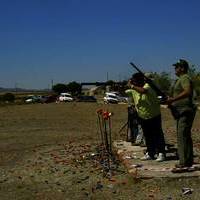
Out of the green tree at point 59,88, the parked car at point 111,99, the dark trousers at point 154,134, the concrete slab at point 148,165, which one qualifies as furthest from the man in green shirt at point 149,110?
the green tree at point 59,88

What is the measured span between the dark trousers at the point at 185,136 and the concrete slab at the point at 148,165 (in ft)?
0.63

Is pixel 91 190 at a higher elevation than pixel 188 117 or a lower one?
lower

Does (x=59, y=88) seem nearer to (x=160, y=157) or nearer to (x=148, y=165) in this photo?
(x=160, y=157)

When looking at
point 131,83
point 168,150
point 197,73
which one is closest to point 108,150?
point 168,150

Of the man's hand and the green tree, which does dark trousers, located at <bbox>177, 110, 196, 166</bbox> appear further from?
the green tree

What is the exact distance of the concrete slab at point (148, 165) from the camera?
31.5ft

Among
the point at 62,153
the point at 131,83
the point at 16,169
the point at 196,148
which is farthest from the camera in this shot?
the point at 62,153

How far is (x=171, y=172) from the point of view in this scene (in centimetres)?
970

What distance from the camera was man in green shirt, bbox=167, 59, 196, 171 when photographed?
32.1 feet

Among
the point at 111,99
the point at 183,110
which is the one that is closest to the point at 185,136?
the point at 183,110

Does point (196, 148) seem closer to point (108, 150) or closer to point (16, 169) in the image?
point (108, 150)

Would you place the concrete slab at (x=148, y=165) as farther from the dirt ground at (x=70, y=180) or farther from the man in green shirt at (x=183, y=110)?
the man in green shirt at (x=183, y=110)

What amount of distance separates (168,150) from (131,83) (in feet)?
7.00

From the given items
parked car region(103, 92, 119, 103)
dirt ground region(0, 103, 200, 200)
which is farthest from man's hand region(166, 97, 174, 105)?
parked car region(103, 92, 119, 103)
